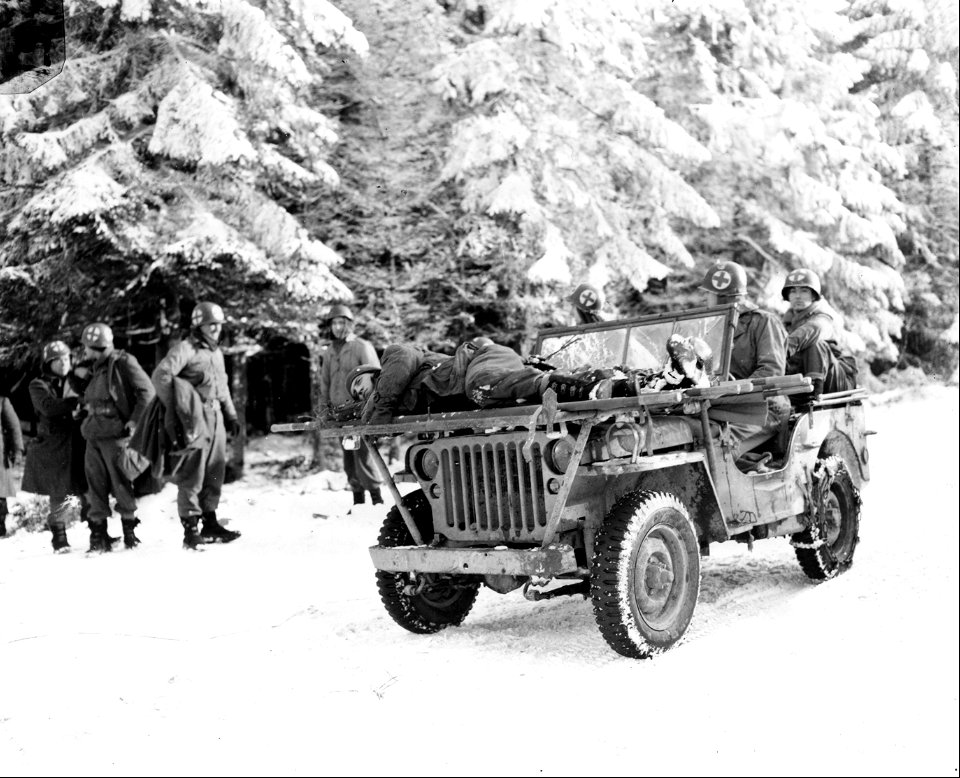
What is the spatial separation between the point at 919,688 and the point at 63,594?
4.34 meters

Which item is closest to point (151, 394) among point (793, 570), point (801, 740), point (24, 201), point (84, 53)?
point (24, 201)

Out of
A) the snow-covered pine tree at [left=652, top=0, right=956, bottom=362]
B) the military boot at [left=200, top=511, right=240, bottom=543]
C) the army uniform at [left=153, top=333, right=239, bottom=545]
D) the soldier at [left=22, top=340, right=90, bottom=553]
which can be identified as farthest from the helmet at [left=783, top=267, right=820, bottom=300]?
the soldier at [left=22, top=340, right=90, bottom=553]

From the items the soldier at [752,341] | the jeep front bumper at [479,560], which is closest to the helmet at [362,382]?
the jeep front bumper at [479,560]

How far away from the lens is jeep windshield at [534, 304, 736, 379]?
630 cm

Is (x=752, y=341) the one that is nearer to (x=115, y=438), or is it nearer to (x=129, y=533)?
(x=115, y=438)

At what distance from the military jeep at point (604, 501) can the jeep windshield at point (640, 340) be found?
15mm

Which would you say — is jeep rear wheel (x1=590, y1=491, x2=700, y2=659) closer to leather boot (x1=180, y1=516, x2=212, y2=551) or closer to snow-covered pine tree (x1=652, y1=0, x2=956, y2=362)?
leather boot (x1=180, y1=516, x2=212, y2=551)

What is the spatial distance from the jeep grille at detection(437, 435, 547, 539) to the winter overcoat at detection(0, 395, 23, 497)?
3532 mm

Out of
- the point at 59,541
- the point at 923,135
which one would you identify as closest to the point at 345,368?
the point at 59,541

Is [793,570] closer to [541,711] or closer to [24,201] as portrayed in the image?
[541,711]

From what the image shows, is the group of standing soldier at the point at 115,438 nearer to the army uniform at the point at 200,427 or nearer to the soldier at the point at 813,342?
the army uniform at the point at 200,427

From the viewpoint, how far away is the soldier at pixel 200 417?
8.41 m

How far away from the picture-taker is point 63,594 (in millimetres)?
5418

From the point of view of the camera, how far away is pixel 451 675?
468 centimetres
